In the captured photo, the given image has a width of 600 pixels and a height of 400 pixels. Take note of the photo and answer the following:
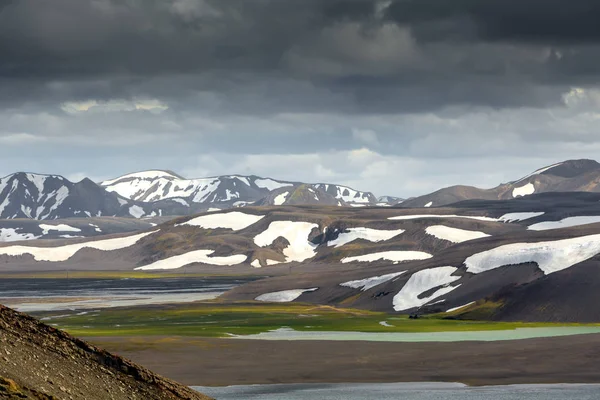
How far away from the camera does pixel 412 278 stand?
504 ft

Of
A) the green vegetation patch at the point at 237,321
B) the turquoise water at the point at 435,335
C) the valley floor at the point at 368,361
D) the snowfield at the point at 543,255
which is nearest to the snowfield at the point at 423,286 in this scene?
the snowfield at the point at 543,255

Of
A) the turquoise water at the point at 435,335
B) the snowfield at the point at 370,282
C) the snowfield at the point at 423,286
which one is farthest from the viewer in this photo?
the snowfield at the point at 370,282

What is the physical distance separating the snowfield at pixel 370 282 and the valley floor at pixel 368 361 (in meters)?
73.4

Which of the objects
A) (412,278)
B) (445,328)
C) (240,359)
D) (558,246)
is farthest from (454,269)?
(240,359)

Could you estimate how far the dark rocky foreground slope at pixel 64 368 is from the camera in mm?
22328

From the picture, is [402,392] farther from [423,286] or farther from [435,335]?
[423,286]

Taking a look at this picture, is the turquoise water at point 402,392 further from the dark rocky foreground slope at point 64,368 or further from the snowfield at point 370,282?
the snowfield at point 370,282

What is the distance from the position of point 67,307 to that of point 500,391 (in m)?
109

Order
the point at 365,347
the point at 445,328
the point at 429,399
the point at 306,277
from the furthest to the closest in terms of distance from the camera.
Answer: the point at 306,277 < the point at 445,328 < the point at 365,347 < the point at 429,399

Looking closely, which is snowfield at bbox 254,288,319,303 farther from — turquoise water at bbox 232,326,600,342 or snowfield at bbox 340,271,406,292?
turquoise water at bbox 232,326,600,342

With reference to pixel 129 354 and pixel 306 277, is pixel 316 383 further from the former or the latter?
pixel 306 277

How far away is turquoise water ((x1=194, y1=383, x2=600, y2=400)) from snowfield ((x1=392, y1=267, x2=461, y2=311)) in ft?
251

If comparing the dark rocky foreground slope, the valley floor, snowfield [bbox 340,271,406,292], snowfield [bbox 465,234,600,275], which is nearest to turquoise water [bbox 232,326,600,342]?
the valley floor

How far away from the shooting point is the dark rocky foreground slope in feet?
73.3
